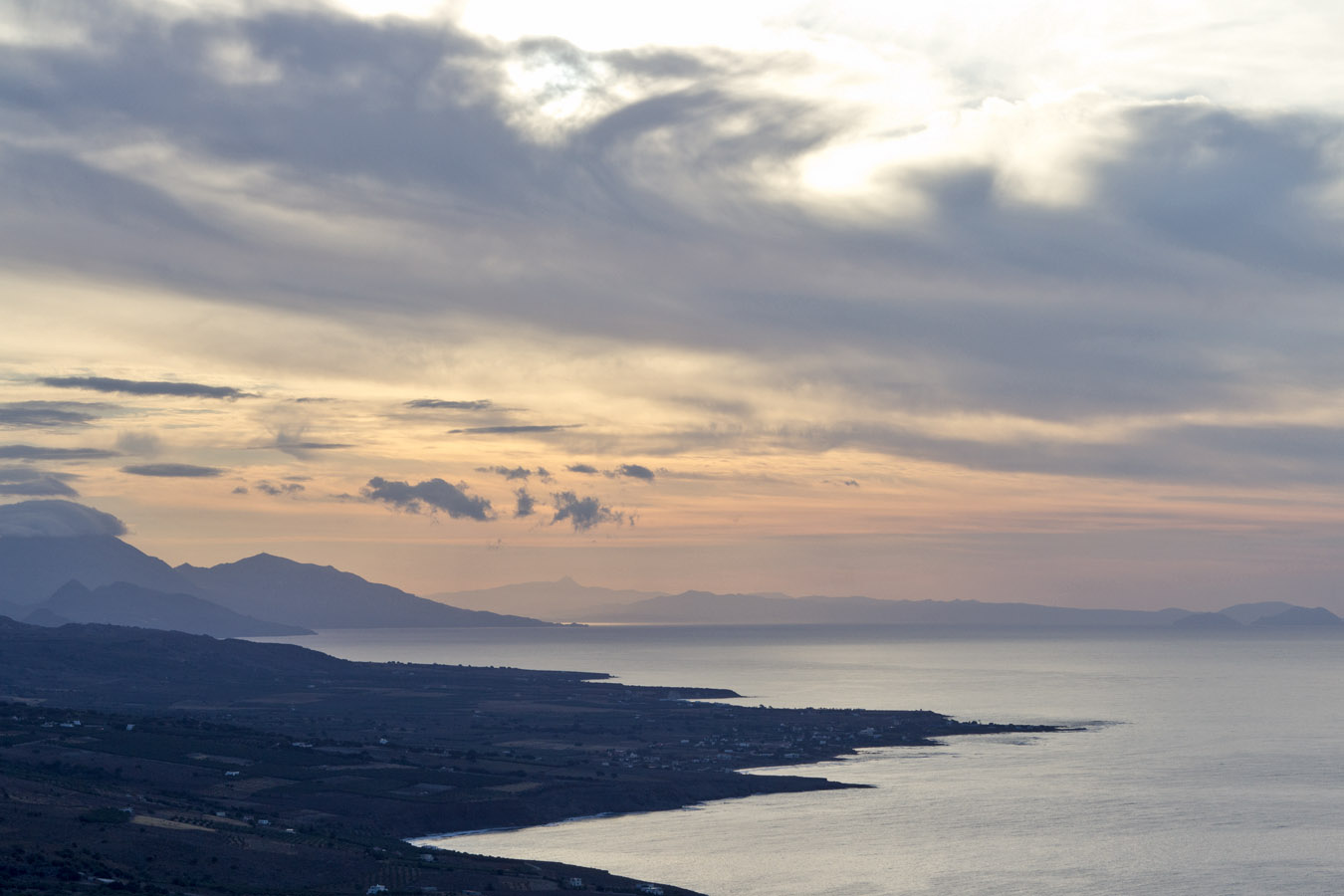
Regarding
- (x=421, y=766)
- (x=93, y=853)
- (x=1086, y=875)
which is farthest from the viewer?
(x=421, y=766)

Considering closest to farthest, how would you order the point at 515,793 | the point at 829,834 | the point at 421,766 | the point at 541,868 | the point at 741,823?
1. the point at 541,868
2. the point at 829,834
3. the point at 741,823
4. the point at 515,793
5. the point at 421,766

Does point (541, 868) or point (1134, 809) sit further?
point (1134, 809)

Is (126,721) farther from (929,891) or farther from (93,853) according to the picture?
(929,891)

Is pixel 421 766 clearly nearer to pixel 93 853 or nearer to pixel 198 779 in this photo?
pixel 198 779

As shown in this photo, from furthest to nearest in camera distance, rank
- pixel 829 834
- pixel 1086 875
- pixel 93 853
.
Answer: pixel 829 834, pixel 1086 875, pixel 93 853

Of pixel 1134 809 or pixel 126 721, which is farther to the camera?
pixel 126 721

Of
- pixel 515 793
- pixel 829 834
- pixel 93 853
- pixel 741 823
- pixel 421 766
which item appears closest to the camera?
pixel 93 853

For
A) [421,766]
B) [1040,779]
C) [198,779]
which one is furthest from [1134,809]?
[198,779]

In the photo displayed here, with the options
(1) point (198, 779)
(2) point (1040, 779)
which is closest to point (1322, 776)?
(2) point (1040, 779)
